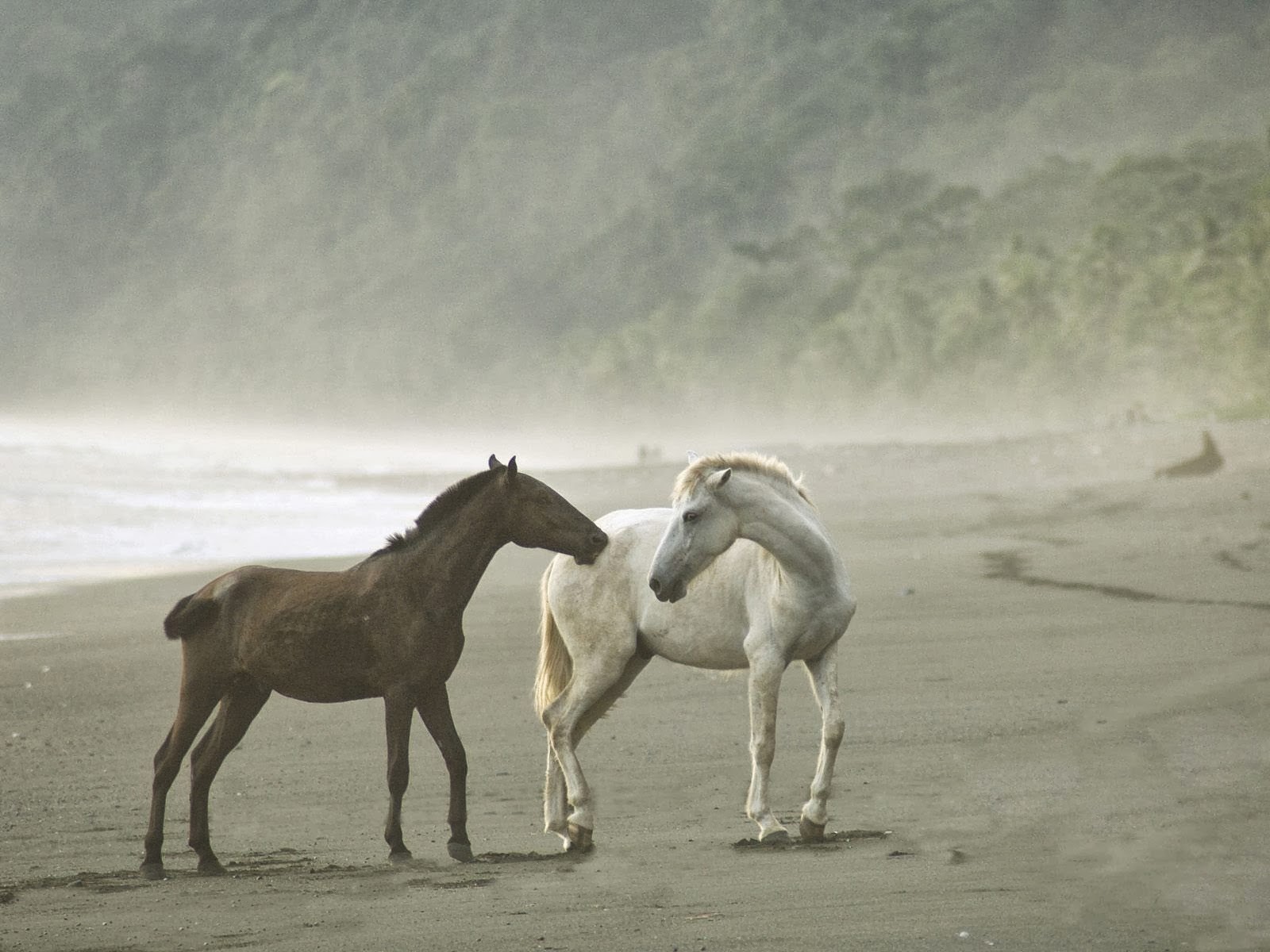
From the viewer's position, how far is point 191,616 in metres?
7.25

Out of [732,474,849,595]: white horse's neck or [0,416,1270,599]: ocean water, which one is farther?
[0,416,1270,599]: ocean water

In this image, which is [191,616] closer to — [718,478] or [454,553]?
[454,553]

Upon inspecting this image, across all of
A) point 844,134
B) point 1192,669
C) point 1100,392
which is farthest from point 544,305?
point 1192,669

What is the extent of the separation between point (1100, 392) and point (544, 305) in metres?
53.7

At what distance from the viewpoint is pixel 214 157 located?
484ft

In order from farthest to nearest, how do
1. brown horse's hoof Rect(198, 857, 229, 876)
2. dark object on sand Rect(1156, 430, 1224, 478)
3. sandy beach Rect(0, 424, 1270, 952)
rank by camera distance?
1. dark object on sand Rect(1156, 430, 1224, 478)
2. brown horse's hoof Rect(198, 857, 229, 876)
3. sandy beach Rect(0, 424, 1270, 952)

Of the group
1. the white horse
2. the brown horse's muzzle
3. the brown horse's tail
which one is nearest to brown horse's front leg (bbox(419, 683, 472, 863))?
the white horse

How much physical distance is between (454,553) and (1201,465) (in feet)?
56.2

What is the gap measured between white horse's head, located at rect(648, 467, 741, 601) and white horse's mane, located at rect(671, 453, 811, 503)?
0.04 meters

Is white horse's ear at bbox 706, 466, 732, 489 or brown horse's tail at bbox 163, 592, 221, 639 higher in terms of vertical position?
white horse's ear at bbox 706, 466, 732, 489

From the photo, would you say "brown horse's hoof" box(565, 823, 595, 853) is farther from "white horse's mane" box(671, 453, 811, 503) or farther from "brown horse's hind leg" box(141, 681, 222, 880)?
"brown horse's hind leg" box(141, 681, 222, 880)

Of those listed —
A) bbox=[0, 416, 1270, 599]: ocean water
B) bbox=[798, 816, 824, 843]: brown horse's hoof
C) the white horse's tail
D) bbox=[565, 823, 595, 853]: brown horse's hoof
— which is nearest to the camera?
bbox=[798, 816, 824, 843]: brown horse's hoof

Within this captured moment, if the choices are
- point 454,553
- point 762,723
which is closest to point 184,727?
point 454,553

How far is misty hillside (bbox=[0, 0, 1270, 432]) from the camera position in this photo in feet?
170
